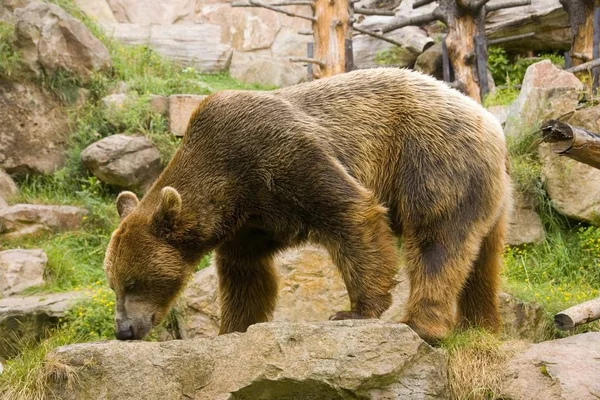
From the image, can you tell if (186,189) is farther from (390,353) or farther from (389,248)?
(390,353)

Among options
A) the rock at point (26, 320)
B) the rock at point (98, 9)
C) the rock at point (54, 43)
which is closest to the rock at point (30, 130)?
the rock at point (54, 43)

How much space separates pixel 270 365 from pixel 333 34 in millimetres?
7671

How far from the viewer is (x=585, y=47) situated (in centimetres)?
1216

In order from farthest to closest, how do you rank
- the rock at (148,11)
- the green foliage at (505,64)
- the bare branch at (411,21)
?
the rock at (148,11) < the green foliage at (505,64) < the bare branch at (411,21)

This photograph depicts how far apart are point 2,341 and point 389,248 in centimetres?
429

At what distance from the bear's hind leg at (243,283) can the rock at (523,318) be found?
2327 mm

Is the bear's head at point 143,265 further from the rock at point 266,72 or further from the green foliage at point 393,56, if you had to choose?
the rock at point 266,72

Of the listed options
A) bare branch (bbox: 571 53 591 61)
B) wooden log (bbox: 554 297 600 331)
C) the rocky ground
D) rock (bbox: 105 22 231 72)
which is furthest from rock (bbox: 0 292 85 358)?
rock (bbox: 105 22 231 72)

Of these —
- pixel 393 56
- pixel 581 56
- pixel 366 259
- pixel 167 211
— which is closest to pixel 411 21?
pixel 393 56

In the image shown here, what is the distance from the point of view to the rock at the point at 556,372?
5445 mm

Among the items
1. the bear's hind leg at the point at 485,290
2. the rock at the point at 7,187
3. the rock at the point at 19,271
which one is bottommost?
the rock at the point at 19,271

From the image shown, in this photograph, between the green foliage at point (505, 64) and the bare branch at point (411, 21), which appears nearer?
the bare branch at point (411, 21)

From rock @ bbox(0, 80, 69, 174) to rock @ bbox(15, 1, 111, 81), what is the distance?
1.43 ft

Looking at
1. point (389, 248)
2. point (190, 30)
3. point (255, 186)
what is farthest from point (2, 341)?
point (190, 30)
